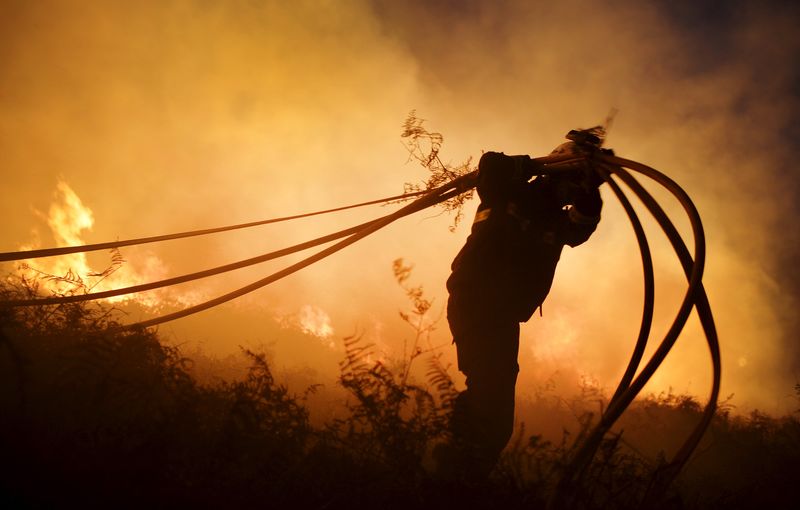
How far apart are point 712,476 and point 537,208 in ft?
18.0

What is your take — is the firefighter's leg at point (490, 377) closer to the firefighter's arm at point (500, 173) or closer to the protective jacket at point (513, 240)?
the protective jacket at point (513, 240)

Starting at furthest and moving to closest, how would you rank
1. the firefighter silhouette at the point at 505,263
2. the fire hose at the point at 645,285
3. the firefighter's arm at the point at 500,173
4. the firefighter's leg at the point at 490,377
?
the firefighter's arm at the point at 500,173 → the firefighter silhouette at the point at 505,263 → the firefighter's leg at the point at 490,377 → the fire hose at the point at 645,285

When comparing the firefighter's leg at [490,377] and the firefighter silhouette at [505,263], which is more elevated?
the firefighter silhouette at [505,263]

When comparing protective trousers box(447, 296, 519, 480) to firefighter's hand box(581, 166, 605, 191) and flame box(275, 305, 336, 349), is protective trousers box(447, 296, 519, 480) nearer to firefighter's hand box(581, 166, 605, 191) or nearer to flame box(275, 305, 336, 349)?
firefighter's hand box(581, 166, 605, 191)

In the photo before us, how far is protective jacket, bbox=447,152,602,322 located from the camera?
364 centimetres

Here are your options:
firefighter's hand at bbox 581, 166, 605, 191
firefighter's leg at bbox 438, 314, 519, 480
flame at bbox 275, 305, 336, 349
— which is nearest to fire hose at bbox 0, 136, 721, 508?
firefighter's hand at bbox 581, 166, 605, 191

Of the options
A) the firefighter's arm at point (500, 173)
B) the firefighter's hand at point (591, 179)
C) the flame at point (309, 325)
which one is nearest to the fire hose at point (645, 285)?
the firefighter's hand at point (591, 179)

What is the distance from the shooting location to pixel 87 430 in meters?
2.01

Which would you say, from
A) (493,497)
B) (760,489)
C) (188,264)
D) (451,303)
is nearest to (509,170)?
(451,303)

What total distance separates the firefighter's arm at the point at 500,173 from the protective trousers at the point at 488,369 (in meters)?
1.22

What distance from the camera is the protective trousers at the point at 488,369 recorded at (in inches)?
123

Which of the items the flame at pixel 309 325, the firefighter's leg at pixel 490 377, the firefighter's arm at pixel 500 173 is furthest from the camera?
the flame at pixel 309 325

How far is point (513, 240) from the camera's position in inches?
148

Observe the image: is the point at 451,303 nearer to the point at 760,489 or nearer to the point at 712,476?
the point at 760,489
